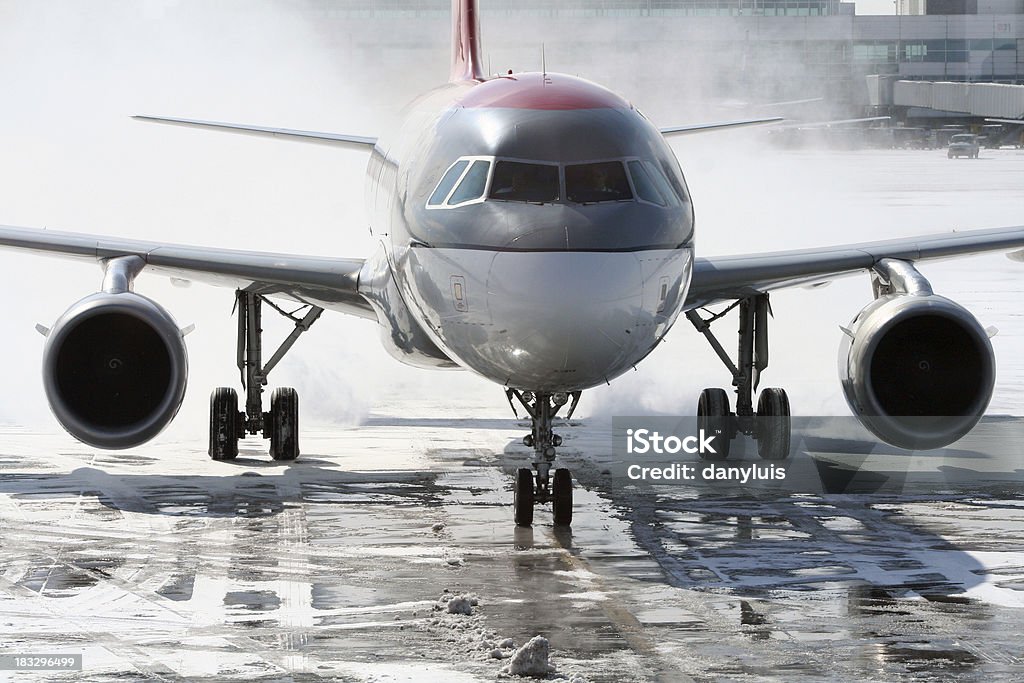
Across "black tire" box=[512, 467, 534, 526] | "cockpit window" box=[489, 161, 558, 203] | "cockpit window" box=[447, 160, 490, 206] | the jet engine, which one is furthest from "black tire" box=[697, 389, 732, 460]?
"cockpit window" box=[489, 161, 558, 203]

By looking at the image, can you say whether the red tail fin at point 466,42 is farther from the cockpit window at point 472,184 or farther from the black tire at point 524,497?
the black tire at point 524,497

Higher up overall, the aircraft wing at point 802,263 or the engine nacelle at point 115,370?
the aircraft wing at point 802,263

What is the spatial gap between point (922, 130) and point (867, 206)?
106 ft

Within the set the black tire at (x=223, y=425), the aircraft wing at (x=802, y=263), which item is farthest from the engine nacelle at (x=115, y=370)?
the aircraft wing at (x=802, y=263)

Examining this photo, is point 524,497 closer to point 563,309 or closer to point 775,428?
point 563,309

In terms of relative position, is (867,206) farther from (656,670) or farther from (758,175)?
(656,670)

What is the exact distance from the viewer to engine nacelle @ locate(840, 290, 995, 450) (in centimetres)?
1290

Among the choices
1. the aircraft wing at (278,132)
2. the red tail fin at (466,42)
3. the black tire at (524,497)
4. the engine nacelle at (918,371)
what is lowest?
the black tire at (524,497)

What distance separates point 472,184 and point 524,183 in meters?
0.43

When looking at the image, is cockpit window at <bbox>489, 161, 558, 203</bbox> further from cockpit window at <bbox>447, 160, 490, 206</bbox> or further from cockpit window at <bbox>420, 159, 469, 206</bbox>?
cockpit window at <bbox>420, 159, 469, 206</bbox>

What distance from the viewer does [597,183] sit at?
10906 millimetres

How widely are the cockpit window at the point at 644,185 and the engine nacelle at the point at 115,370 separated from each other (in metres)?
4.30

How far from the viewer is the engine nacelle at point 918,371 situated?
12.9m

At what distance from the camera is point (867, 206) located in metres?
42.4
